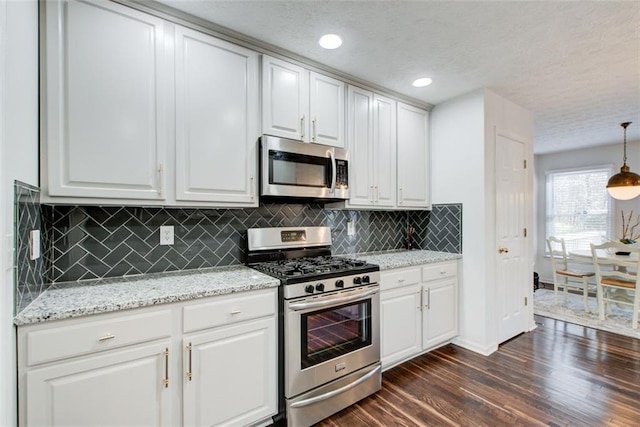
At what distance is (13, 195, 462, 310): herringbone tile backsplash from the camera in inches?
67.9

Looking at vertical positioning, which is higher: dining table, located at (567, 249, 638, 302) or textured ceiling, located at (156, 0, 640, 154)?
textured ceiling, located at (156, 0, 640, 154)

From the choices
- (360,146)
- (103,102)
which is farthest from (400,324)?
(103,102)

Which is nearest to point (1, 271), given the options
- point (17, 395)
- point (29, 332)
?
point (29, 332)

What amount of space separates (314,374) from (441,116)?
2769mm

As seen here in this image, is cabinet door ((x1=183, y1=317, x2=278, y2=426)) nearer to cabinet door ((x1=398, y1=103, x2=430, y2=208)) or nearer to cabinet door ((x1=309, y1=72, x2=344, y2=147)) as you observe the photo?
cabinet door ((x1=309, y1=72, x2=344, y2=147))

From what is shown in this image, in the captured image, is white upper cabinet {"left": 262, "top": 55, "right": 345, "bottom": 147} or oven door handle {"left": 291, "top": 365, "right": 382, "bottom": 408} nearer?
oven door handle {"left": 291, "top": 365, "right": 382, "bottom": 408}

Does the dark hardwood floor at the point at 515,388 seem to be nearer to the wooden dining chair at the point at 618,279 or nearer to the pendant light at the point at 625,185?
the wooden dining chair at the point at 618,279

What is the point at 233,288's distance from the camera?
1645mm

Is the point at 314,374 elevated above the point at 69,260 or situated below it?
below

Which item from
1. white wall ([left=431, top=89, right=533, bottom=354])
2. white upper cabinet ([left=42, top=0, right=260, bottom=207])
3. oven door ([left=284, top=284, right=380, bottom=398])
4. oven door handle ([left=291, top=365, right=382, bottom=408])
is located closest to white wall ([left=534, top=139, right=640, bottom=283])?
white wall ([left=431, top=89, right=533, bottom=354])

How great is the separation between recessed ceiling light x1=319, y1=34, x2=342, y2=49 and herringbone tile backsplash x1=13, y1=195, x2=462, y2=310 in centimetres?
125

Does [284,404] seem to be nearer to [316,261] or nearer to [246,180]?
[316,261]

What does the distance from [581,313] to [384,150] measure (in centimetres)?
347

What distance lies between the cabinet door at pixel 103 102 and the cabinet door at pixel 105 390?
816 mm
